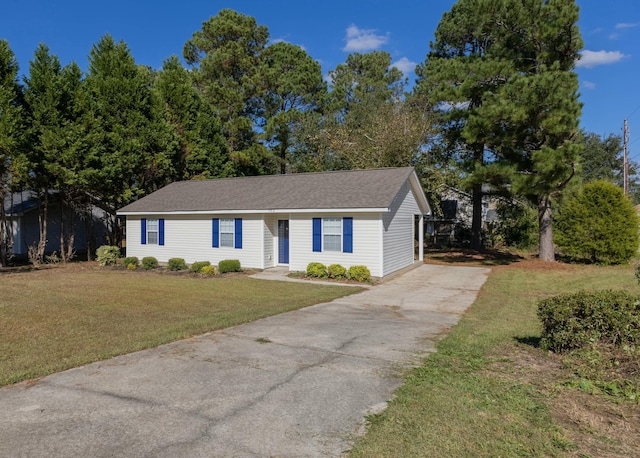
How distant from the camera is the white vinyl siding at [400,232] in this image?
15.4 meters

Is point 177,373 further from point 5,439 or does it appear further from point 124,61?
point 124,61

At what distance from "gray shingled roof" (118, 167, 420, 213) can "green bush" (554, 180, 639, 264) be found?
8.80 metres

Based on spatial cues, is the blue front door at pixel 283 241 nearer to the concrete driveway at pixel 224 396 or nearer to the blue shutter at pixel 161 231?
the blue shutter at pixel 161 231

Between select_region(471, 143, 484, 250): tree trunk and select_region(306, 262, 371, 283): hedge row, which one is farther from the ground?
select_region(471, 143, 484, 250): tree trunk

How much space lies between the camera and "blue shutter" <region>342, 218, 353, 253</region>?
15125 millimetres

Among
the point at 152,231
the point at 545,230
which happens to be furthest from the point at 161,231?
the point at 545,230

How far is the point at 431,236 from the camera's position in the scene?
3247 cm

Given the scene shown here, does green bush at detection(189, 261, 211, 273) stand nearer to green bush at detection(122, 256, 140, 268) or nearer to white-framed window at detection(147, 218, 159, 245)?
green bush at detection(122, 256, 140, 268)

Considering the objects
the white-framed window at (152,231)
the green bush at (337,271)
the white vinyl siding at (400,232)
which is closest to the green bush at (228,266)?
the green bush at (337,271)

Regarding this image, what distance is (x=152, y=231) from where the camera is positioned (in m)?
19.8

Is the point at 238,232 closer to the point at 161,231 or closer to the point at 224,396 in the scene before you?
the point at 161,231

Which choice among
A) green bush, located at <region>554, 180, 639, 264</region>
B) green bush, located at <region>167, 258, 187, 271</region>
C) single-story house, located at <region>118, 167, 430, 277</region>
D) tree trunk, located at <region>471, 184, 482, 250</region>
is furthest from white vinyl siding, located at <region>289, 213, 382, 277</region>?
tree trunk, located at <region>471, 184, 482, 250</region>

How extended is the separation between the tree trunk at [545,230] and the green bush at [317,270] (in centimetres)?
1132

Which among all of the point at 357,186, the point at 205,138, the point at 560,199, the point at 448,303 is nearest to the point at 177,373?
the point at 448,303
